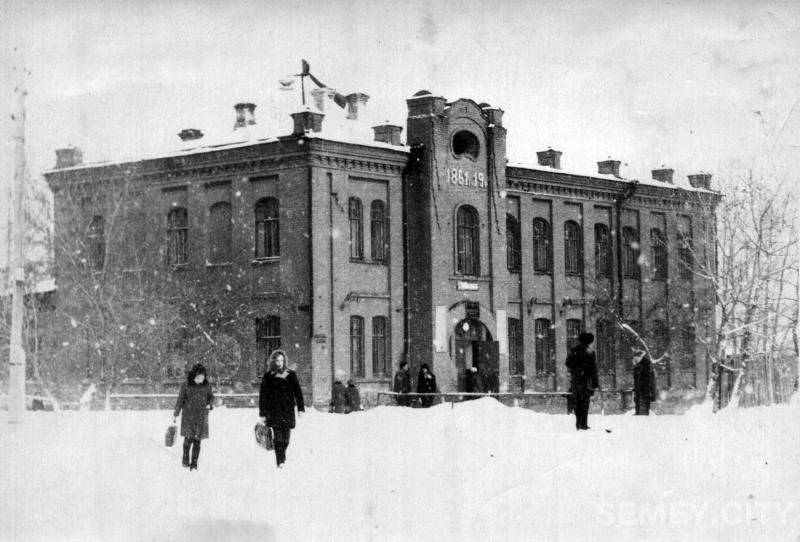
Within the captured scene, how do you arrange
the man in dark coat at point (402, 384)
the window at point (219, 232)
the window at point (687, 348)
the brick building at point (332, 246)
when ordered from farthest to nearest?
the window at point (687, 348)
the window at point (219, 232)
the brick building at point (332, 246)
the man in dark coat at point (402, 384)

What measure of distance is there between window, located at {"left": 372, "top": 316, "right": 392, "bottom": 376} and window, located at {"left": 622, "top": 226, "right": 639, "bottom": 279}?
11896mm

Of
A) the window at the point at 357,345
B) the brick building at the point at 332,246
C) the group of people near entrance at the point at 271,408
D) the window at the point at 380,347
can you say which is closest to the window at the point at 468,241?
the brick building at the point at 332,246

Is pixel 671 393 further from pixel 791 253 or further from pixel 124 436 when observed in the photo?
pixel 124 436

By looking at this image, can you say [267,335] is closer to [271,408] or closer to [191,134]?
[191,134]

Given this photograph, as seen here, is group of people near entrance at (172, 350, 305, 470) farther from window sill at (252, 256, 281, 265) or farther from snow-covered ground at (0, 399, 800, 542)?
window sill at (252, 256, 281, 265)

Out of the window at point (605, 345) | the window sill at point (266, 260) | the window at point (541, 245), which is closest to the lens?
the window sill at point (266, 260)

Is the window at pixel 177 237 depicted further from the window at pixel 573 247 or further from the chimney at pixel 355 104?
the window at pixel 573 247

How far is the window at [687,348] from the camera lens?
46.2 m

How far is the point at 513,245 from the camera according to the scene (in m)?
41.3

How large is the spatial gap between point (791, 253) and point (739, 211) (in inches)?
151

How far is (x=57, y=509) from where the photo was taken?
1507 centimetres

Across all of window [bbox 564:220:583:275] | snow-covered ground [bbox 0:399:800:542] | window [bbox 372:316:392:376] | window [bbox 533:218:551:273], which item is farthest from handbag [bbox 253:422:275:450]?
window [bbox 564:220:583:275]

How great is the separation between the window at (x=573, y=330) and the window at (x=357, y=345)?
924cm

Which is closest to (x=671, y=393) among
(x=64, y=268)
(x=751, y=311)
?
(x=751, y=311)
